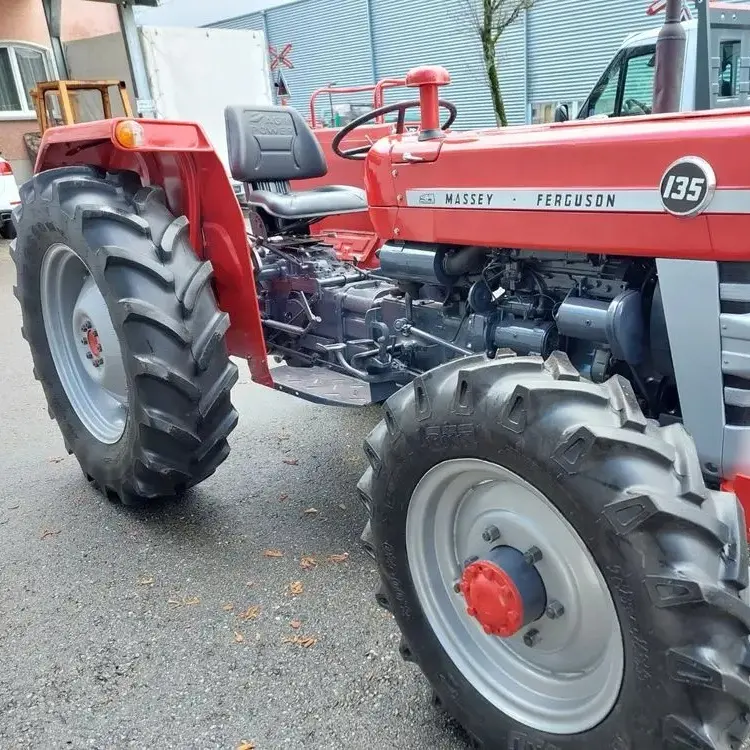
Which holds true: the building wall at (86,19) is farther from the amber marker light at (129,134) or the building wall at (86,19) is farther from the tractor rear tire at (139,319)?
the amber marker light at (129,134)

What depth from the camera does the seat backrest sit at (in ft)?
10.8

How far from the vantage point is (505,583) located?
1.52m

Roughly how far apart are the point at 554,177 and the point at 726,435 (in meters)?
0.70

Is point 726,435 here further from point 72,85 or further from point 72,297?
point 72,85

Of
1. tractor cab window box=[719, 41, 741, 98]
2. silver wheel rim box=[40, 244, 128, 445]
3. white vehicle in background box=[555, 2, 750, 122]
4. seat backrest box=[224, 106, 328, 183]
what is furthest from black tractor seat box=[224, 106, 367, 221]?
tractor cab window box=[719, 41, 741, 98]

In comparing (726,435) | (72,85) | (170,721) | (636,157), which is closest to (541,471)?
(726,435)

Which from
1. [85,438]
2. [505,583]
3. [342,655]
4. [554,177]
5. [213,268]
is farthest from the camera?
[85,438]

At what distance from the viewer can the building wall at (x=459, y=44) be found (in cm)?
1176

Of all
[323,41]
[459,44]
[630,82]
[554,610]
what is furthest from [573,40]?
[554,610]

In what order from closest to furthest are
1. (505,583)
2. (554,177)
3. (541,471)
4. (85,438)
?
A: (541,471) < (505,583) < (554,177) < (85,438)

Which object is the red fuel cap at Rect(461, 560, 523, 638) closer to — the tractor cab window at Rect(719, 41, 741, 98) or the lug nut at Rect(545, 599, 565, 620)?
the lug nut at Rect(545, 599, 565, 620)

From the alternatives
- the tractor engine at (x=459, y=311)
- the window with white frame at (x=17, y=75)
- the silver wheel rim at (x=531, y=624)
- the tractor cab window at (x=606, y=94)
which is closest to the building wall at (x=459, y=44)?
the tractor cab window at (x=606, y=94)

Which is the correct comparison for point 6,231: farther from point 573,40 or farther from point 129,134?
point 129,134

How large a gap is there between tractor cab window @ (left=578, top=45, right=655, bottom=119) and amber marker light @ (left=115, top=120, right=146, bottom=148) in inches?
147
